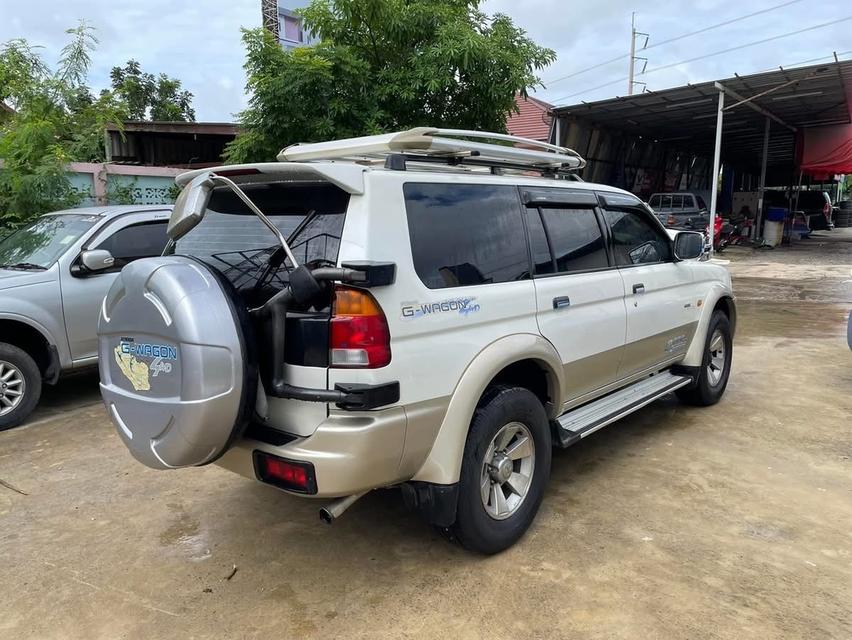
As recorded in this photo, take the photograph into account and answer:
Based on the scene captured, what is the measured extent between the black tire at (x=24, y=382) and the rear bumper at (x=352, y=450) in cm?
368

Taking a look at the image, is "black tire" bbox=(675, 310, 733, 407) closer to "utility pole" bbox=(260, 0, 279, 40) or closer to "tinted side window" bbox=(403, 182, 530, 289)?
"tinted side window" bbox=(403, 182, 530, 289)

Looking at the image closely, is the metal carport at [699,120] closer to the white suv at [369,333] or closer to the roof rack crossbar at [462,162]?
the roof rack crossbar at [462,162]

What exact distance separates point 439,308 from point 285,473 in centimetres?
95

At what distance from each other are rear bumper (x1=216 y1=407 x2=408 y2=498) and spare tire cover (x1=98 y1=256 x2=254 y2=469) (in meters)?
0.32

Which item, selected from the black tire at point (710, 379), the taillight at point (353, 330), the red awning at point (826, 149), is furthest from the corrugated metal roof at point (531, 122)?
the taillight at point (353, 330)

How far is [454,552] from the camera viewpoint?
321 centimetres

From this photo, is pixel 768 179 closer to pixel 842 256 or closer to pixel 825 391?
pixel 842 256

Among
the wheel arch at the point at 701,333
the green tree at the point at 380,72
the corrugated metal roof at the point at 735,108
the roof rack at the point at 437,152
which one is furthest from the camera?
the corrugated metal roof at the point at 735,108

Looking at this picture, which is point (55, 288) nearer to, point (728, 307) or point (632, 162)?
point (728, 307)

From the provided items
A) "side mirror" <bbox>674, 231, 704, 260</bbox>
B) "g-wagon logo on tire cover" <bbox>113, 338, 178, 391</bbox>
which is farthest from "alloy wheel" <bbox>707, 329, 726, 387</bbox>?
"g-wagon logo on tire cover" <bbox>113, 338, 178, 391</bbox>

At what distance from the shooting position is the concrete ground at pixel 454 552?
2.68 meters

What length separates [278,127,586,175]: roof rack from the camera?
10.2 ft

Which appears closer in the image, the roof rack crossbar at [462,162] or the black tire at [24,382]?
the roof rack crossbar at [462,162]

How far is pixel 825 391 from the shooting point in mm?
5855
